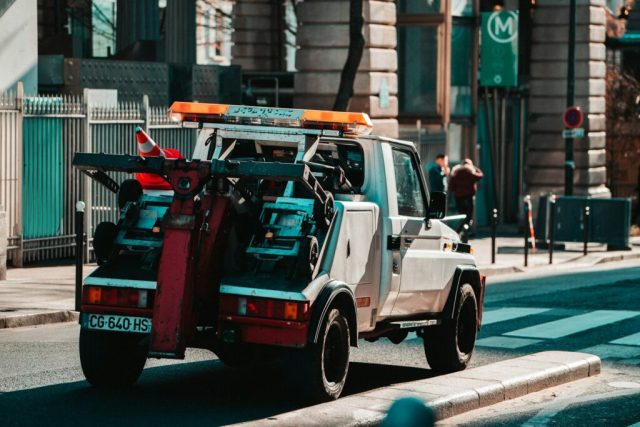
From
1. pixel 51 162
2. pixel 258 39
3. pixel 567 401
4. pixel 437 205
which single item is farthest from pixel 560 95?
pixel 567 401

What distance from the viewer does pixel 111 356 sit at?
1042cm

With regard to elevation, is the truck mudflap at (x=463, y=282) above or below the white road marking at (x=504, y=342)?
above

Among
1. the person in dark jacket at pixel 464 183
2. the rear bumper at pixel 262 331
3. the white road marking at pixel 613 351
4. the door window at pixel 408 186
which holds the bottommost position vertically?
the white road marking at pixel 613 351

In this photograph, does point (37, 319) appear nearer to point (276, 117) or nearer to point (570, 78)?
point (276, 117)

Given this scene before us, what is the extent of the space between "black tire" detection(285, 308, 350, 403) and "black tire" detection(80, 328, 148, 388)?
1.12 m

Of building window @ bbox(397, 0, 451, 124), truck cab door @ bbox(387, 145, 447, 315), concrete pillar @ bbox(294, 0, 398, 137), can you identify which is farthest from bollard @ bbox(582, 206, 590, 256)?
truck cab door @ bbox(387, 145, 447, 315)

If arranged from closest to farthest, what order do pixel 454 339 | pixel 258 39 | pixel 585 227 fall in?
pixel 454 339
pixel 585 227
pixel 258 39

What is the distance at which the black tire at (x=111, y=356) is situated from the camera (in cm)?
1034

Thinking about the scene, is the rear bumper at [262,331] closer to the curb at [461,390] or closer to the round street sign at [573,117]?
the curb at [461,390]

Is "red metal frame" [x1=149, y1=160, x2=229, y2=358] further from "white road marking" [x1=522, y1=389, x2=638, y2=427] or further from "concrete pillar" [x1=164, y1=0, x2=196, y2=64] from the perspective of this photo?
"concrete pillar" [x1=164, y1=0, x2=196, y2=64]

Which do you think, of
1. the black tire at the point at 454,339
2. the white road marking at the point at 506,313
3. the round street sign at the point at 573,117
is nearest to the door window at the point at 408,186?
the black tire at the point at 454,339

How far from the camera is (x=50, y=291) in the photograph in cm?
1778

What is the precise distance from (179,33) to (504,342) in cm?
1801

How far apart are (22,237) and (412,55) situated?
15023 mm
